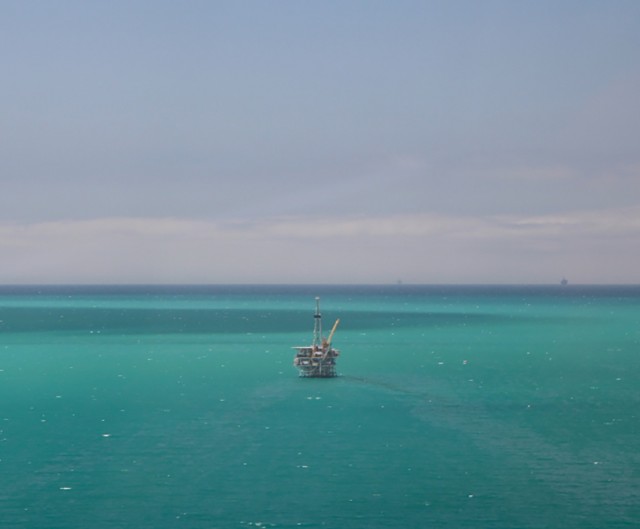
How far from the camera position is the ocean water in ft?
111

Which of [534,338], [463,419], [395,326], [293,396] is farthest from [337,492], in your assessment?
[395,326]

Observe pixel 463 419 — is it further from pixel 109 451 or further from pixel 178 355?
pixel 178 355

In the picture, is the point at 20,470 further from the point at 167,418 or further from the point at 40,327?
the point at 40,327

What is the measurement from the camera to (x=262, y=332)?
12494cm

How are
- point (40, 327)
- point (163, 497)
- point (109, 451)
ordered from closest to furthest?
point (163, 497), point (109, 451), point (40, 327)

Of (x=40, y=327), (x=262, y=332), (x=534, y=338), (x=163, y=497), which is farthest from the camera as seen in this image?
(x=40, y=327)

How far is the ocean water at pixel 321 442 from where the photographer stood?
111ft

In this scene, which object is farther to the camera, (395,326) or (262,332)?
(395,326)

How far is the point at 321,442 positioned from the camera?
147 feet

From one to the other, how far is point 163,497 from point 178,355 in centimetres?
5478

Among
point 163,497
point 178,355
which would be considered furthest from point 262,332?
point 163,497

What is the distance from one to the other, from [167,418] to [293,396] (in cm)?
1164

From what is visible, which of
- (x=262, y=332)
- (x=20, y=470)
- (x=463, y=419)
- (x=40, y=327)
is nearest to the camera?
(x=20, y=470)

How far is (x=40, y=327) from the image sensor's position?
452ft
